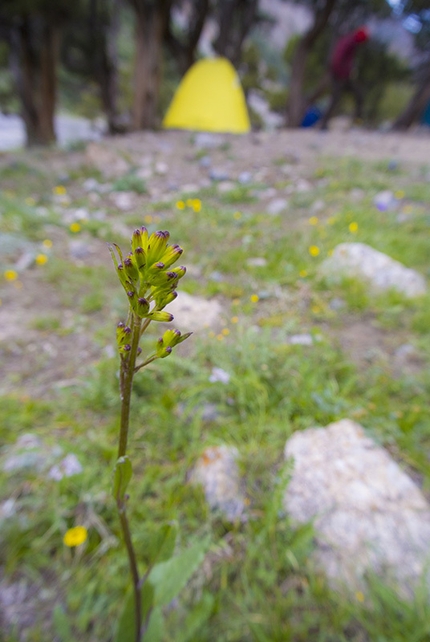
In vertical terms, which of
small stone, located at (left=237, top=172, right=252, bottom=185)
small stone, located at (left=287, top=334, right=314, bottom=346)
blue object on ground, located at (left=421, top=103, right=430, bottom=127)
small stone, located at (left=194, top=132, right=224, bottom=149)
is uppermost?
blue object on ground, located at (left=421, top=103, right=430, bottom=127)

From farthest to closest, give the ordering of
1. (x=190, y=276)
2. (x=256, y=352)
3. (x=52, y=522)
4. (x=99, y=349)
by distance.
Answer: (x=190, y=276) < (x=99, y=349) < (x=256, y=352) < (x=52, y=522)

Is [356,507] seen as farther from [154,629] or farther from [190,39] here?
[190,39]

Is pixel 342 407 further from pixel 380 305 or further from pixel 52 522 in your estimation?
pixel 52 522

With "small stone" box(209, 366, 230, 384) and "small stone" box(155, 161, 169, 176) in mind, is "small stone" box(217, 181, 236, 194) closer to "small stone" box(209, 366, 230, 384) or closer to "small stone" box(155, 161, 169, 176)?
"small stone" box(155, 161, 169, 176)

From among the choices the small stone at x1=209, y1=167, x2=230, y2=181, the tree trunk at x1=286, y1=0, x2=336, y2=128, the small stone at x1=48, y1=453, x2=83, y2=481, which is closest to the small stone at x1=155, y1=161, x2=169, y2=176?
the small stone at x1=209, y1=167, x2=230, y2=181

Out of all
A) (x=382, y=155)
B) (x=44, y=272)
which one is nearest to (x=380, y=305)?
(x=44, y=272)
